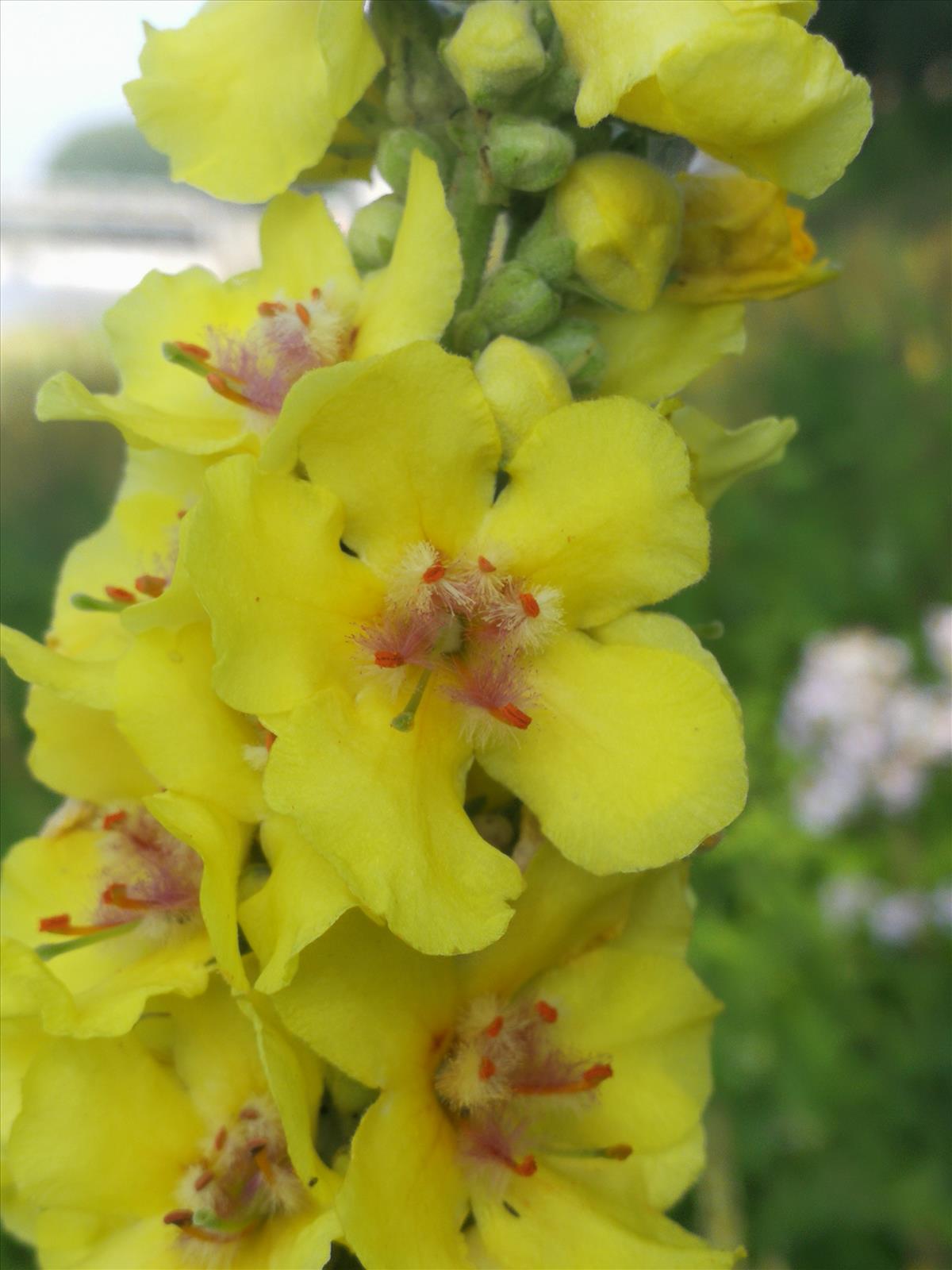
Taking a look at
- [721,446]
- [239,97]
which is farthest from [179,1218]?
[239,97]

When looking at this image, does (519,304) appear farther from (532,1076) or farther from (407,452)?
(532,1076)

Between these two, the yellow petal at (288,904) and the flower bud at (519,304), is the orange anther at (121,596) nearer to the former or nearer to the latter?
the yellow petal at (288,904)

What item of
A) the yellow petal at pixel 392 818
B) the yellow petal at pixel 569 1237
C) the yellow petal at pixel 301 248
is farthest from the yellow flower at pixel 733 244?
the yellow petal at pixel 569 1237

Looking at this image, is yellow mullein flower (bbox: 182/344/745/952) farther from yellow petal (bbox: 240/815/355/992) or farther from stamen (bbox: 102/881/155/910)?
stamen (bbox: 102/881/155/910)

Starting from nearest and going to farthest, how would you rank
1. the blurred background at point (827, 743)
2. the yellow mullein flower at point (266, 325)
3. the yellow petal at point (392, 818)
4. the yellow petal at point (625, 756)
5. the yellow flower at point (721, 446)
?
the yellow petal at point (392, 818), the yellow petal at point (625, 756), the yellow mullein flower at point (266, 325), the yellow flower at point (721, 446), the blurred background at point (827, 743)

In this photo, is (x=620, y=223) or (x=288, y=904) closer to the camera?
(x=288, y=904)

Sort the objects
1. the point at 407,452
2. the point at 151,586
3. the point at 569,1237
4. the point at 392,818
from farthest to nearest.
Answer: the point at 151,586 < the point at 569,1237 < the point at 407,452 < the point at 392,818

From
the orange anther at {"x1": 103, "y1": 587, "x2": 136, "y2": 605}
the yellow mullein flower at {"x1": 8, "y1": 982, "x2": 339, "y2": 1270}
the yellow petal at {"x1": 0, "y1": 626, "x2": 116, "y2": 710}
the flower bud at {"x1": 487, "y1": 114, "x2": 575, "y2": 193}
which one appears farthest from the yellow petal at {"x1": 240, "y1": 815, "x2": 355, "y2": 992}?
the flower bud at {"x1": 487, "y1": 114, "x2": 575, "y2": 193}

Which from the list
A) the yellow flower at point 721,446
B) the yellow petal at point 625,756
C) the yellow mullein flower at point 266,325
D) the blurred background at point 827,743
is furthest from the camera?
the blurred background at point 827,743
